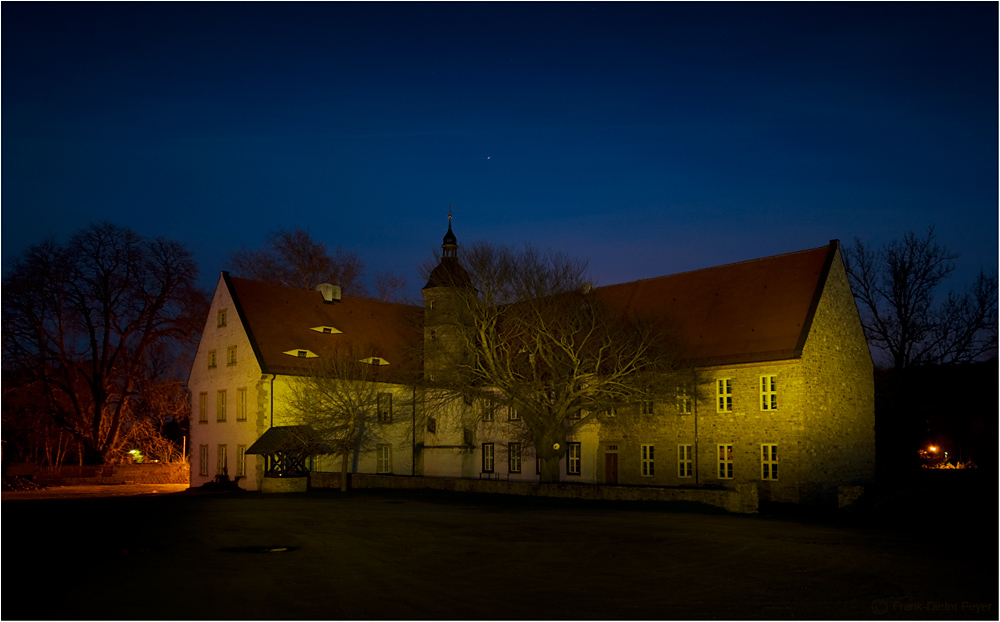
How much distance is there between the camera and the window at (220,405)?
145ft

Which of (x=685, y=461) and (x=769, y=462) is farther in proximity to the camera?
(x=685, y=461)

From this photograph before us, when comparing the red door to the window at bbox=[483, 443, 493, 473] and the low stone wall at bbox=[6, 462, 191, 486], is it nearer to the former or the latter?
the window at bbox=[483, 443, 493, 473]

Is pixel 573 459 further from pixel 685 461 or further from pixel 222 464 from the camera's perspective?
pixel 222 464

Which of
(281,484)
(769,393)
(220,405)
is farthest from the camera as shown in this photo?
(220,405)

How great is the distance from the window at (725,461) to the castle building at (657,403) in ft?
0.14

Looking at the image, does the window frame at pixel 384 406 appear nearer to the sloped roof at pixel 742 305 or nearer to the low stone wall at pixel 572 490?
the low stone wall at pixel 572 490

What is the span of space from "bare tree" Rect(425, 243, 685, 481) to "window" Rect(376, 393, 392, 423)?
336 inches

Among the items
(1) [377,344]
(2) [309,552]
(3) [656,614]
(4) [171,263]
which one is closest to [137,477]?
(4) [171,263]

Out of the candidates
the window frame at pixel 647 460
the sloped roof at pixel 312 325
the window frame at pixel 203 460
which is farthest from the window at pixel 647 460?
the window frame at pixel 203 460

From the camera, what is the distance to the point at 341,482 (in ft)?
123

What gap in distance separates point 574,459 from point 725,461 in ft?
24.0

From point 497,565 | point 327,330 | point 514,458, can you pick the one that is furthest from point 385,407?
point 497,565

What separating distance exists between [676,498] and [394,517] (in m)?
9.25

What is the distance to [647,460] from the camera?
1500 inches
